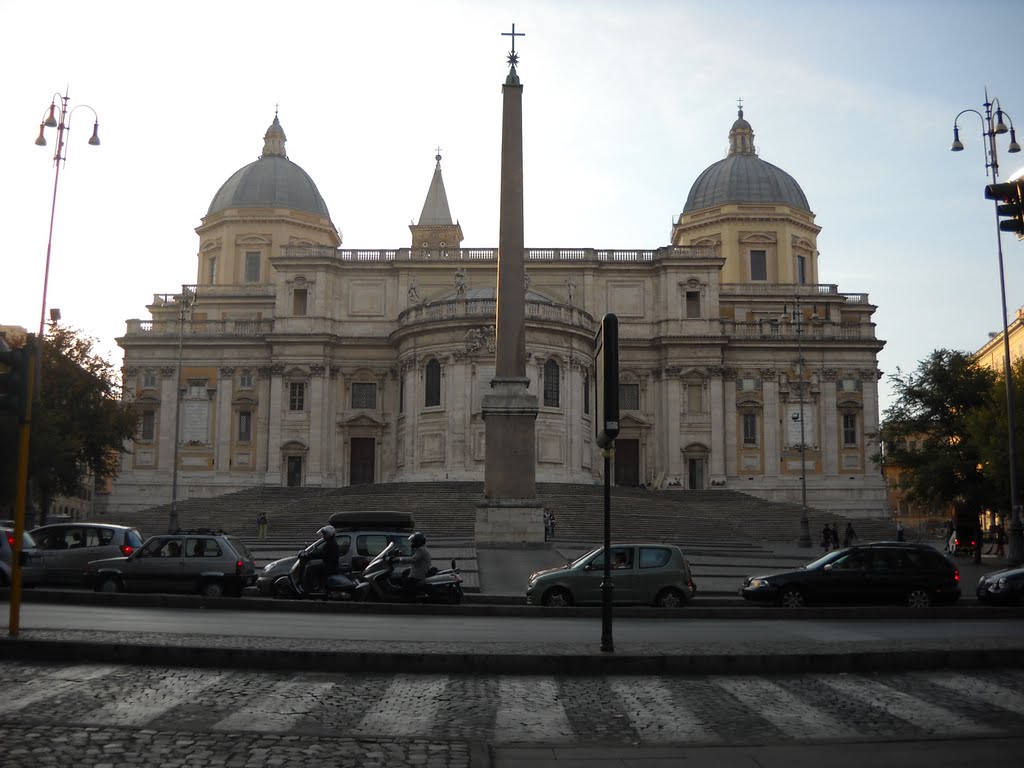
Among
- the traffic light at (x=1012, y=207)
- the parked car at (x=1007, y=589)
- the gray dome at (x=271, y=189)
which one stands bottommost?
the parked car at (x=1007, y=589)

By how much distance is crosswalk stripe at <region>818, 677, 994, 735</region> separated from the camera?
8648 mm

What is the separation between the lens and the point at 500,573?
28.0 metres

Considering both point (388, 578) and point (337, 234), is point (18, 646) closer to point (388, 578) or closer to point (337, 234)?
point (388, 578)

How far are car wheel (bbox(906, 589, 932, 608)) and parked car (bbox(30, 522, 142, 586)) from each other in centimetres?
1607

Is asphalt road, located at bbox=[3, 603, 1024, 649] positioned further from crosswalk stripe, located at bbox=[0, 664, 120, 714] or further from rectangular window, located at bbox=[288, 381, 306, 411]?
rectangular window, located at bbox=[288, 381, 306, 411]

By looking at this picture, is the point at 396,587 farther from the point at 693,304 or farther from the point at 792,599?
the point at 693,304

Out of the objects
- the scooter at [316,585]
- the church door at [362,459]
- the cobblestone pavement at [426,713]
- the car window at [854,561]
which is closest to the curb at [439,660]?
the cobblestone pavement at [426,713]

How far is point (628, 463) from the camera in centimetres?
6600

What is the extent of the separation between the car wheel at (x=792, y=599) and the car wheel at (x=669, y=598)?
186cm

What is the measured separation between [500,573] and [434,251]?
138ft

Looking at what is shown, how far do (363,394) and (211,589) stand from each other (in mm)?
45193

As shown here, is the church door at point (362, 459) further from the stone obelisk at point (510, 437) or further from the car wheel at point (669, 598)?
the car wheel at point (669, 598)

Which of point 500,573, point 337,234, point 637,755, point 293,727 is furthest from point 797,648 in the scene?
point 337,234

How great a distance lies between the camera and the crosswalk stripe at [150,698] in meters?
8.51
